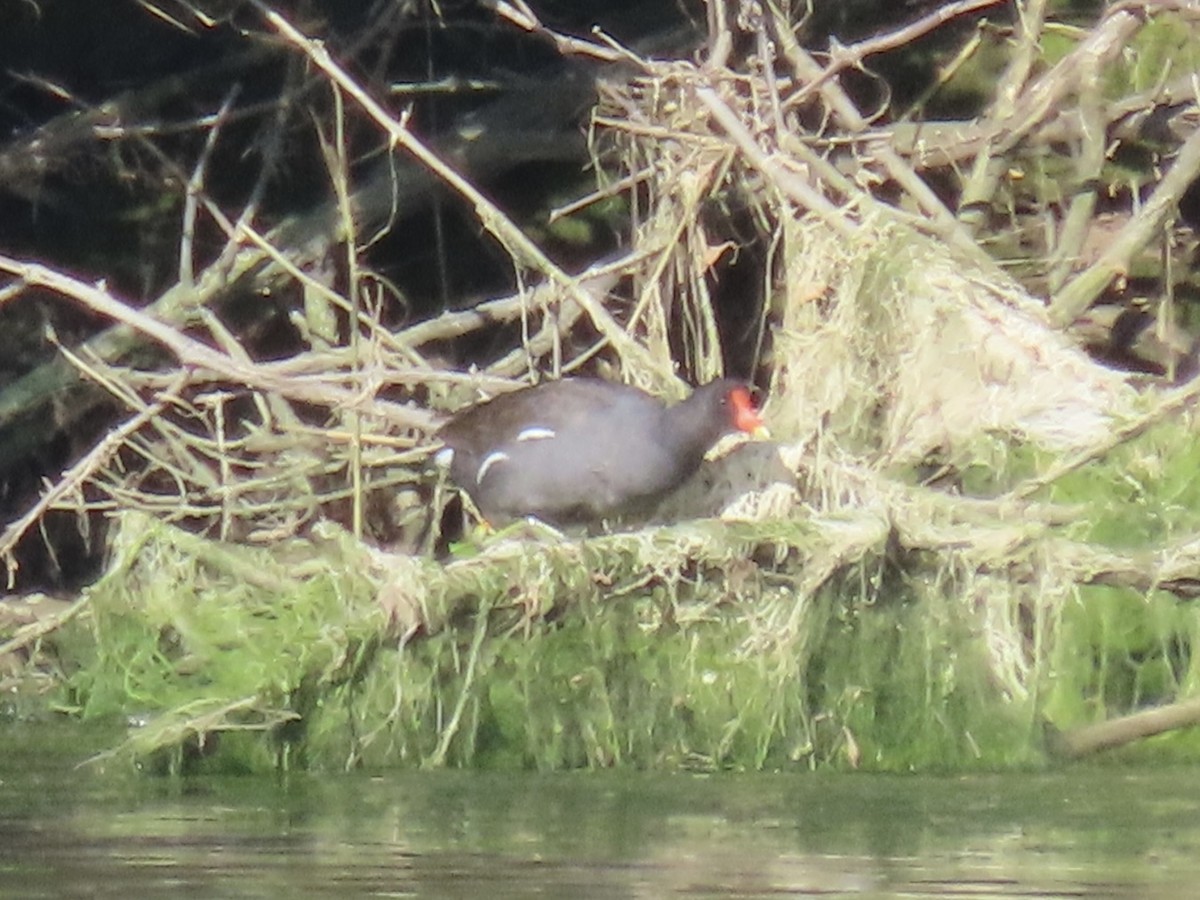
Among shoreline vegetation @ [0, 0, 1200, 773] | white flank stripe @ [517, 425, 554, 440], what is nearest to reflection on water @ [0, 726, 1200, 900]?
shoreline vegetation @ [0, 0, 1200, 773]

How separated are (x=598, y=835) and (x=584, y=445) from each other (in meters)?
3.02

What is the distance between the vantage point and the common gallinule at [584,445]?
9438 mm

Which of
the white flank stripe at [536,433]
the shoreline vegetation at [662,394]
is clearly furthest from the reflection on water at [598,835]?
the white flank stripe at [536,433]

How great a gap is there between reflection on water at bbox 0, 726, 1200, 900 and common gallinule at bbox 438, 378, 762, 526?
192 centimetres

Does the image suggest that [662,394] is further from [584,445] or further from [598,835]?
[598,835]

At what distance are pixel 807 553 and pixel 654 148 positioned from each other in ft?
9.05

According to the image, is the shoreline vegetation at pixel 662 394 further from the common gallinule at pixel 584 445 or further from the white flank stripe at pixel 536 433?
the white flank stripe at pixel 536 433

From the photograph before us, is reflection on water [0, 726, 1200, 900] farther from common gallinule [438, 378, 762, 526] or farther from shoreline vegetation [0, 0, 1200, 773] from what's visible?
common gallinule [438, 378, 762, 526]

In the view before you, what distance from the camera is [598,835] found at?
6.57 meters

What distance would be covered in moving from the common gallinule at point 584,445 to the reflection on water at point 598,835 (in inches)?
75.4

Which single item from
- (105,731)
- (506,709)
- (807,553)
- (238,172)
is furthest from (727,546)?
(238,172)

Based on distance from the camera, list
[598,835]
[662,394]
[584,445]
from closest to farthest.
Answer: [598,835], [584,445], [662,394]

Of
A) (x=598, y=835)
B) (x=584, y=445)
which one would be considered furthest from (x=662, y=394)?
(x=598, y=835)

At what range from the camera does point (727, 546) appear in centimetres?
807
